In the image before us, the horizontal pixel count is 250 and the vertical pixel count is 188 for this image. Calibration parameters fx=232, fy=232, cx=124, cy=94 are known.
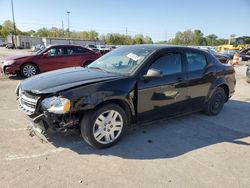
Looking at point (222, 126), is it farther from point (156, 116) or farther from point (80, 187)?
point (80, 187)

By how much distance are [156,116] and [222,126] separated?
5.25 ft

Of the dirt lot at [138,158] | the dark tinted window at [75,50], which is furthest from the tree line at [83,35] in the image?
the dirt lot at [138,158]

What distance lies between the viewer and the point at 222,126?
480cm

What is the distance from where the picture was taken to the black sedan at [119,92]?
324cm

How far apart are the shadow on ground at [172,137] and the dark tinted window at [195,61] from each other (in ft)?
3.81

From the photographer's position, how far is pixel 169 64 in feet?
14.1

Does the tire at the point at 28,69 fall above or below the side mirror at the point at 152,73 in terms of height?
below

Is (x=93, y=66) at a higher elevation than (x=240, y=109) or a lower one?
higher

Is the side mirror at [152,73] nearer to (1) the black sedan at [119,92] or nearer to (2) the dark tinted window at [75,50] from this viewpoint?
(1) the black sedan at [119,92]

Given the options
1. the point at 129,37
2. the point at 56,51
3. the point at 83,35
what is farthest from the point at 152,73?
the point at 83,35

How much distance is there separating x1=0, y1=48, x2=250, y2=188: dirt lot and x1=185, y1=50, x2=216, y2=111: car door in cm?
50

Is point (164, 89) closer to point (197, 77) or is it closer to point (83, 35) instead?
point (197, 77)

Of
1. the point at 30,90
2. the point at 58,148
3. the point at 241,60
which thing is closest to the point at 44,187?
the point at 58,148

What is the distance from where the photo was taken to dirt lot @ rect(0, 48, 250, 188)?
9.34ft
